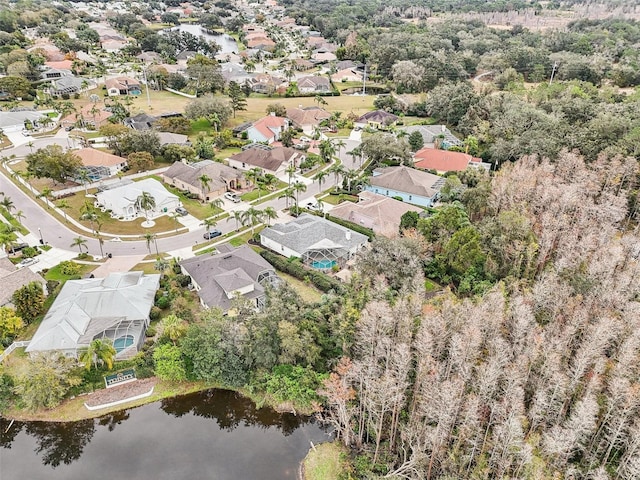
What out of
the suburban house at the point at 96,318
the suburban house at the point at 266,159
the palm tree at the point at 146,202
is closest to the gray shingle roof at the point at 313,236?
the palm tree at the point at 146,202

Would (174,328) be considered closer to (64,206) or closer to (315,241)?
(315,241)

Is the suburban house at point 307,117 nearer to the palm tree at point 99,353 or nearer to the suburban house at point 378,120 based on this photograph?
the suburban house at point 378,120

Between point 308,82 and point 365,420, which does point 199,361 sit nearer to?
point 365,420

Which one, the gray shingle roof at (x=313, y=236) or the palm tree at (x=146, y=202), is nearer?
the gray shingle roof at (x=313, y=236)

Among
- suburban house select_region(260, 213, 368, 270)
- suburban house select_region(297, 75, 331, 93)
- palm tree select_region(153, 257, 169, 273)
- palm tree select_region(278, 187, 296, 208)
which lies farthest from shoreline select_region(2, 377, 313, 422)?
suburban house select_region(297, 75, 331, 93)

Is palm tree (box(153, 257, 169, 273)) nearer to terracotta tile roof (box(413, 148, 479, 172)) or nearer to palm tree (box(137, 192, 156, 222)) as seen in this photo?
palm tree (box(137, 192, 156, 222))

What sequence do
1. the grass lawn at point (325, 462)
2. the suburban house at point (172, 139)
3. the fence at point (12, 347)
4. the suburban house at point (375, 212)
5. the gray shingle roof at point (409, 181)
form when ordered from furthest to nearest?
1. the suburban house at point (172, 139)
2. the gray shingle roof at point (409, 181)
3. the suburban house at point (375, 212)
4. the fence at point (12, 347)
5. the grass lawn at point (325, 462)

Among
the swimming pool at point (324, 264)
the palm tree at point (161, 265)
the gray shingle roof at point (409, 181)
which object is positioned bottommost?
the swimming pool at point (324, 264)

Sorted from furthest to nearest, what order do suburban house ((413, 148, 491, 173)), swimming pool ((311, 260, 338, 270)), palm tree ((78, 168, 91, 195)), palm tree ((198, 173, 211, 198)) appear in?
suburban house ((413, 148, 491, 173))
palm tree ((78, 168, 91, 195))
palm tree ((198, 173, 211, 198))
swimming pool ((311, 260, 338, 270))
